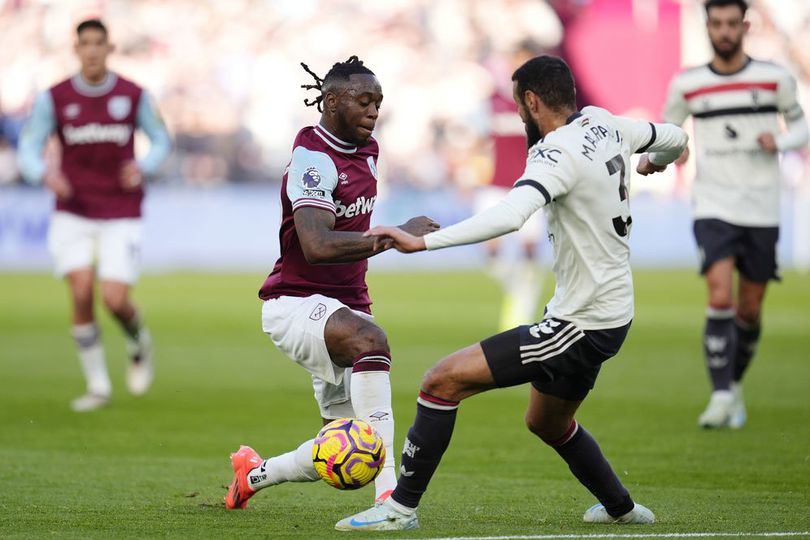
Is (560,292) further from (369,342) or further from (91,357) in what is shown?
(91,357)

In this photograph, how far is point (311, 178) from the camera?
244 inches

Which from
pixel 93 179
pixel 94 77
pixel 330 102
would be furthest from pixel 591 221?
pixel 94 77

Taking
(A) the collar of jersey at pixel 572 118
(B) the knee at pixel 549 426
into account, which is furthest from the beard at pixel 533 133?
(B) the knee at pixel 549 426

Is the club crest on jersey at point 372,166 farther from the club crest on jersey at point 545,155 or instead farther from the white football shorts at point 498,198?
the white football shorts at point 498,198

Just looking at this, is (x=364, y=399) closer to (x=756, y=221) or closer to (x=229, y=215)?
(x=756, y=221)

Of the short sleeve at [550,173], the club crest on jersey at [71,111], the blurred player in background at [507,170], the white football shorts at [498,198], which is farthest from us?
the white football shorts at [498,198]

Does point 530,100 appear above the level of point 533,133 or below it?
above

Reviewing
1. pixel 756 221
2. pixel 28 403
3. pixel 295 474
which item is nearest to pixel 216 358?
pixel 28 403

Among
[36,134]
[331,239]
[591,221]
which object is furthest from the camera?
[36,134]

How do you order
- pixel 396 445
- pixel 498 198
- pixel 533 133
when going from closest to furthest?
1. pixel 533 133
2. pixel 396 445
3. pixel 498 198

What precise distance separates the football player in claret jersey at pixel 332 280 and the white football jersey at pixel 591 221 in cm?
87

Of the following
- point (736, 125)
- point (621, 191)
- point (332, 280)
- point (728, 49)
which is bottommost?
point (332, 280)

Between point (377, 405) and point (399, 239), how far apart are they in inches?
39.4

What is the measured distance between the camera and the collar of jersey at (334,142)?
6.42 metres
